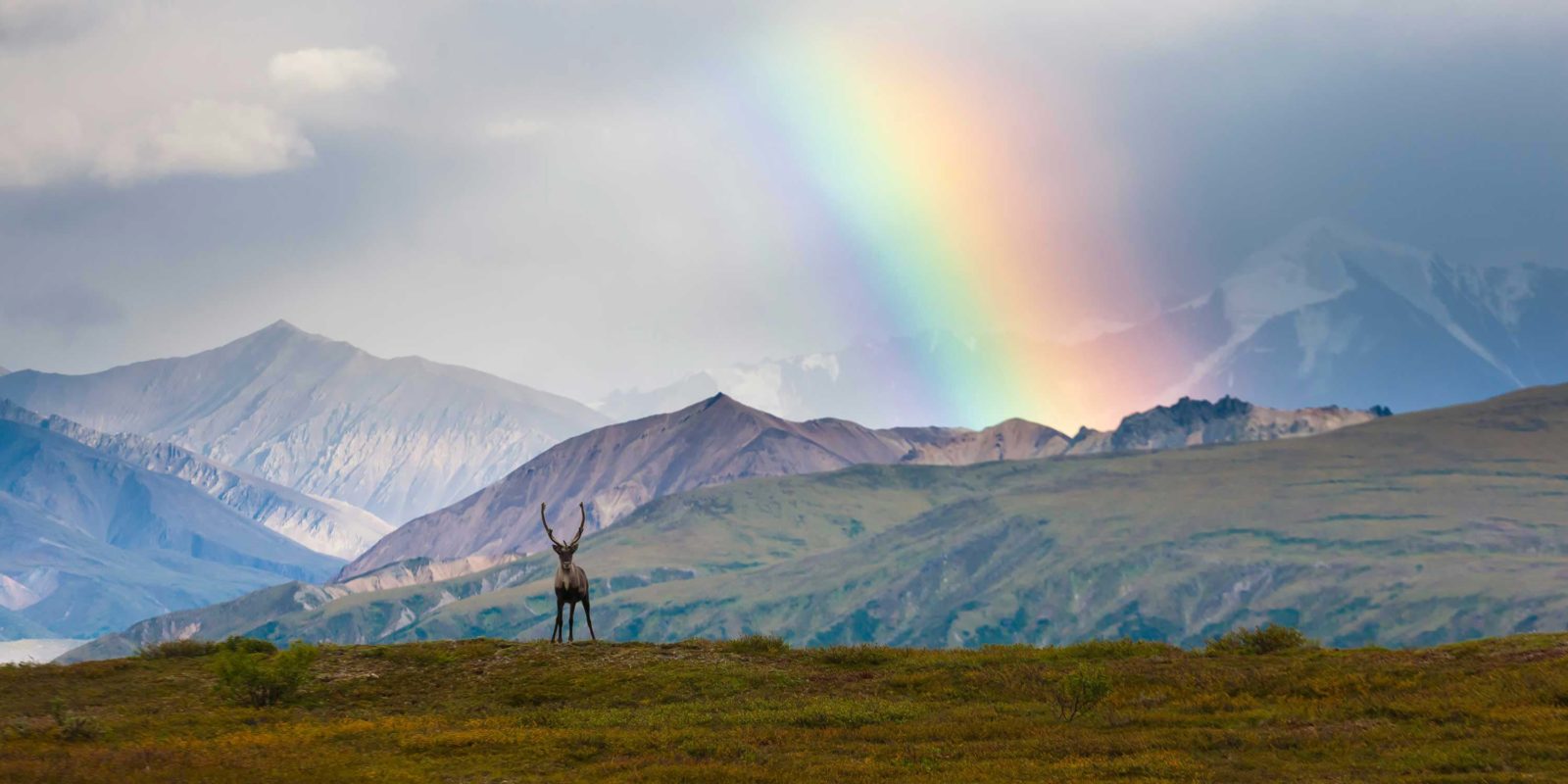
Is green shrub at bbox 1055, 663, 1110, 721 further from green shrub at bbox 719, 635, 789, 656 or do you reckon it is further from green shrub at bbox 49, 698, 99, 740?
green shrub at bbox 49, 698, 99, 740

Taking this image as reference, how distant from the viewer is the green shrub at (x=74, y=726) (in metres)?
40.3

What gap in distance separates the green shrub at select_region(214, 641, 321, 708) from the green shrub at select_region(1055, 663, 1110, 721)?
23.7m

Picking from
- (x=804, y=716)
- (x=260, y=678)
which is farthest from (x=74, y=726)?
(x=804, y=716)

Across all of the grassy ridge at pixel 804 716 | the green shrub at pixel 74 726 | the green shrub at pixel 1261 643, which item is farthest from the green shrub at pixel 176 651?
the green shrub at pixel 1261 643

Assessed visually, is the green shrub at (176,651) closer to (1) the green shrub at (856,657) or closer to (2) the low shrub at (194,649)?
(2) the low shrub at (194,649)

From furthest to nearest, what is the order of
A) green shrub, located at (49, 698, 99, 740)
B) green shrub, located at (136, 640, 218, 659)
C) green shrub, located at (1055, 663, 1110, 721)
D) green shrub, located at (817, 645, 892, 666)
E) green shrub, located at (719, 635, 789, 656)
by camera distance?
1. green shrub, located at (136, 640, 218, 659)
2. green shrub, located at (719, 635, 789, 656)
3. green shrub, located at (817, 645, 892, 666)
4. green shrub, located at (1055, 663, 1110, 721)
5. green shrub, located at (49, 698, 99, 740)

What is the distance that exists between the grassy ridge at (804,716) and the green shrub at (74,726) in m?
0.16

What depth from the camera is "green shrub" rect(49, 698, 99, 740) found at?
132 feet

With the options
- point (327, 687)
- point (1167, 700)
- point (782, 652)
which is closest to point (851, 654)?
point (782, 652)

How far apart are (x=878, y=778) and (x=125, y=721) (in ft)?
73.5

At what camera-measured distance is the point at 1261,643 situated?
5488cm

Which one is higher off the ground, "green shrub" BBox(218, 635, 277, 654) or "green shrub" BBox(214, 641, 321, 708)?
"green shrub" BBox(218, 635, 277, 654)

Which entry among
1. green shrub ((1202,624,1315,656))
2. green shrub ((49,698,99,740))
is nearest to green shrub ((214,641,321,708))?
green shrub ((49,698,99,740))

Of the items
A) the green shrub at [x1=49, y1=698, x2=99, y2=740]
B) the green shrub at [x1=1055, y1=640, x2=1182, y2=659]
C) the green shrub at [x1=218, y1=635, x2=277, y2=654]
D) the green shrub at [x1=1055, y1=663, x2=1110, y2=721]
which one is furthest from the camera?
the green shrub at [x1=218, y1=635, x2=277, y2=654]
